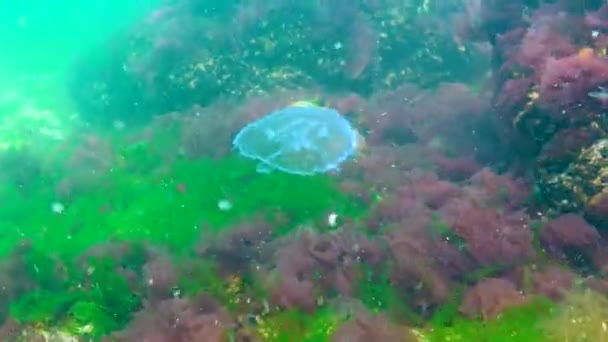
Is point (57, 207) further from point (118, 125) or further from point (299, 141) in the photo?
point (118, 125)

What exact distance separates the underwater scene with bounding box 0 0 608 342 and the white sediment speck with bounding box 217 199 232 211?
0.12 ft

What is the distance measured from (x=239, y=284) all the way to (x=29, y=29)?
51709 millimetres

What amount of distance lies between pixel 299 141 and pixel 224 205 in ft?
6.30

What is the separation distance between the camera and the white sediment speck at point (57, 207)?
9.71 m

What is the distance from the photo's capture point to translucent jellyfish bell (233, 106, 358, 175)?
695 centimetres

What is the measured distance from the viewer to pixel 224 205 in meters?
7.96

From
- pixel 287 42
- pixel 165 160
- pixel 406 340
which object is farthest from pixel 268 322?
pixel 287 42

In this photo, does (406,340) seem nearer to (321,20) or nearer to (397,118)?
(397,118)

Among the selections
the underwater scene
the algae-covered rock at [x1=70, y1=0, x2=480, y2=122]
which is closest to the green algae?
the underwater scene

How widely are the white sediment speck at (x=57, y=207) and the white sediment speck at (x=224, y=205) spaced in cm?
381

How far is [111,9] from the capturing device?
41.4 metres

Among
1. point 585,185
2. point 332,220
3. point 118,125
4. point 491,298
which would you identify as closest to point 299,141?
point 332,220

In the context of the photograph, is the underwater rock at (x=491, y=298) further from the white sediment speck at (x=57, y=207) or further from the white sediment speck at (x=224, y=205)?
the white sediment speck at (x=57, y=207)

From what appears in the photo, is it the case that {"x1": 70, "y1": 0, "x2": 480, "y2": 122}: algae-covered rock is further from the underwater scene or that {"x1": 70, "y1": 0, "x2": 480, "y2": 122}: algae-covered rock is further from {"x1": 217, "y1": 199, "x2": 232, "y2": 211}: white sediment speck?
{"x1": 217, "y1": 199, "x2": 232, "y2": 211}: white sediment speck
